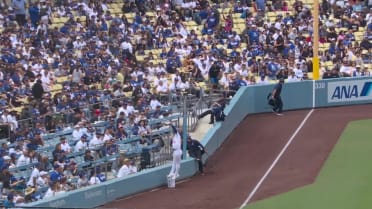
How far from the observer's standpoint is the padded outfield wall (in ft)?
70.9

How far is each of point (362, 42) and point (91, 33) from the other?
10879 mm

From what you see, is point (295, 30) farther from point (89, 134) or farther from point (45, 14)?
point (89, 134)

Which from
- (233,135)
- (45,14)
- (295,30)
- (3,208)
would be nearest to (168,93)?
(233,135)

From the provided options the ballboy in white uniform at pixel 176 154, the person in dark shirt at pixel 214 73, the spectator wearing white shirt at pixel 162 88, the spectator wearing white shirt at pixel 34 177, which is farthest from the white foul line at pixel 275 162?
the spectator wearing white shirt at pixel 34 177

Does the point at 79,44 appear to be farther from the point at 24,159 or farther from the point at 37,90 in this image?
the point at 24,159

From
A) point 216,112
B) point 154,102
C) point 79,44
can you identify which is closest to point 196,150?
point 216,112

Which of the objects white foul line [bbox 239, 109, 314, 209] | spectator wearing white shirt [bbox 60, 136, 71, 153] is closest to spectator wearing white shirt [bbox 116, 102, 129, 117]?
spectator wearing white shirt [bbox 60, 136, 71, 153]

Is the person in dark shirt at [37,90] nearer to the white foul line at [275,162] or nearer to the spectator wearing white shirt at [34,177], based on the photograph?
the spectator wearing white shirt at [34,177]

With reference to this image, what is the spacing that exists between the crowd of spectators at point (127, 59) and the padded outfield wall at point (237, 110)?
0.42 meters

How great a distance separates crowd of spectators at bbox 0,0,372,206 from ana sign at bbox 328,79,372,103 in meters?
0.73

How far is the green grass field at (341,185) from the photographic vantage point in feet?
72.1

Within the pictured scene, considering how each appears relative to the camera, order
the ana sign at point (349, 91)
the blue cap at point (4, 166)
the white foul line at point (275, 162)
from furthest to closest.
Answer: the ana sign at point (349, 91), the white foul line at point (275, 162), the blue cap at point (4, 166)

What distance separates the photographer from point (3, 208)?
1809 centimetres

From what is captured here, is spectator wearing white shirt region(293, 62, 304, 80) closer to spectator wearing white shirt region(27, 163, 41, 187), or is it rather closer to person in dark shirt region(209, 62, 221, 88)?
person in dark shirt region(209, 62, 221, 88)
